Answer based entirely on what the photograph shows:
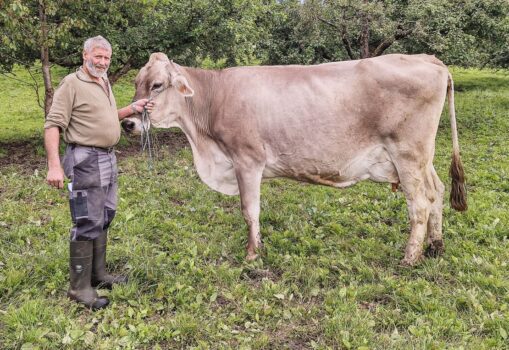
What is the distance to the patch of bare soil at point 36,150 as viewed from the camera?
9.30m

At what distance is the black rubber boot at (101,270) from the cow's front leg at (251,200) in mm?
1540

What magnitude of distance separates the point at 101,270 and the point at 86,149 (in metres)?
1.40

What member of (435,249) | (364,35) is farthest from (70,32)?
(435,249)

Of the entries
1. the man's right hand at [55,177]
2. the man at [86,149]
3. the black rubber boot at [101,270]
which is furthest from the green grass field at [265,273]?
the man's right hand at [55,177]

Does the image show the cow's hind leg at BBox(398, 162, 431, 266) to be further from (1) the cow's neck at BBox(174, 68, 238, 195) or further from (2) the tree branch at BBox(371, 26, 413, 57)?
(2) the tree branch at BBox(371, 26, 413, 57)

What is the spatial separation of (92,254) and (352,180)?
307cm

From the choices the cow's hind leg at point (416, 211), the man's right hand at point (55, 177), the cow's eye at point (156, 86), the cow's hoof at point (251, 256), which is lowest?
the cow's hoof at point (251, 256)

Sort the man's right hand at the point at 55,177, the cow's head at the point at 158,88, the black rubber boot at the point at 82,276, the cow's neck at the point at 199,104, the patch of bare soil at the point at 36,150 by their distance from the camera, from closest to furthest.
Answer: the man's right hand at the point at 55,177
the black rubber boot at the point at 82,276
the cow's head at the point at 158,88
the cow's neck at the point at 199,104
the patch of bare soil at the point at 36,150

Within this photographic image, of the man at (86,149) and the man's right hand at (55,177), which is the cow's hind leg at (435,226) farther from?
the man's right hand at (55,177)

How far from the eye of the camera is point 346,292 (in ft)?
15.4

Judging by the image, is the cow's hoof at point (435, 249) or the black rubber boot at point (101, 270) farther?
the cow's hoof at point (435, 249)

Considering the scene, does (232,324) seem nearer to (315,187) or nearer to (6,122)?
(315,187)

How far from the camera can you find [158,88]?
5426mm

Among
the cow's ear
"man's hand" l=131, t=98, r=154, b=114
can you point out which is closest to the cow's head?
the cow's ear
